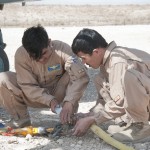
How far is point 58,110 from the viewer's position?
4445 mm

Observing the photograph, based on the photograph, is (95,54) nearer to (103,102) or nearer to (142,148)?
(103,102)

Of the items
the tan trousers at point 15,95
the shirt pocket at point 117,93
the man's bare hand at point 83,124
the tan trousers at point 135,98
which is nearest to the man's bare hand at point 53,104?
the tan trousers at point 15,95

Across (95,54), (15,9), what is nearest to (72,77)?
(95,54)

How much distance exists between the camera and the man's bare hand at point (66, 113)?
170 inches

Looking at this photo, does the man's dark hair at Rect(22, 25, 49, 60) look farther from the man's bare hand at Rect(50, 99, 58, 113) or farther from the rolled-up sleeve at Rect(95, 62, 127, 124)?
the rolled-up sleeve at Rect(95, 62, 127, 124)

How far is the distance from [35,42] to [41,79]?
532 mm

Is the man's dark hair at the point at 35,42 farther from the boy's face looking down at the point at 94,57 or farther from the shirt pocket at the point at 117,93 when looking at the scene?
the shirt pocket at the point at 117,93

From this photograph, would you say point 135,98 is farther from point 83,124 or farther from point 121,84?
point 83,124

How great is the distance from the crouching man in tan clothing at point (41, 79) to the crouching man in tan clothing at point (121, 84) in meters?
0.31

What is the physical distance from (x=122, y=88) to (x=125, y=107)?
0.18 metres

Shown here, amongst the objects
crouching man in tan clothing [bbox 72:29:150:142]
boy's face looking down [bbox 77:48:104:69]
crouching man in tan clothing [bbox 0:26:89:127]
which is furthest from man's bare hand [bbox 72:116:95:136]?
boy's face looking down [bbox 77:48:104:69]

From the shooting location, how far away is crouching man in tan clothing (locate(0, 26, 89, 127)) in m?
4.46

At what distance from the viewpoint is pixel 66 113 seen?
4.34 meters

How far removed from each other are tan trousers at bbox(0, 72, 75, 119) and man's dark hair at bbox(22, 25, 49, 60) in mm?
451
